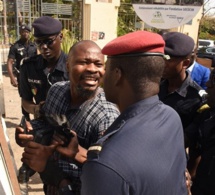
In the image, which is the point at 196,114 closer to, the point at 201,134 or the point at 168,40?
the point at 201,134

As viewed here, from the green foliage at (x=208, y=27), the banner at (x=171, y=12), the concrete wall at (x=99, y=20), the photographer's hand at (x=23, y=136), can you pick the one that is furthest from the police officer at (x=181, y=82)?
the green foliage at (x=208, y=27)

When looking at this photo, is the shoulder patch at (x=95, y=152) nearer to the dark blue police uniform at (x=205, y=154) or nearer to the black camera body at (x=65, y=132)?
the black camera body at (x=65, y=132)

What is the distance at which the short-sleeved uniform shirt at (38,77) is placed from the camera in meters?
2.84

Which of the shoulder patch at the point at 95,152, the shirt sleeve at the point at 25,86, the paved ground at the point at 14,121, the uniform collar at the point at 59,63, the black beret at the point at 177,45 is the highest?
the black beret at the point at 177,45

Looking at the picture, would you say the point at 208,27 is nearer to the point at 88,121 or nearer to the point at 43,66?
the point at 43,66

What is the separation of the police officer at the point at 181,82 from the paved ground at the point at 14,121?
2.09m

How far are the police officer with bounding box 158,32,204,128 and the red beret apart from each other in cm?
115

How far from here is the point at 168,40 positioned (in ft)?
8.02

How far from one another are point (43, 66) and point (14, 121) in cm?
294

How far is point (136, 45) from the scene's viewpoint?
1.17 meters

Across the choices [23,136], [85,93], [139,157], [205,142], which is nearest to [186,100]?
[205,142]

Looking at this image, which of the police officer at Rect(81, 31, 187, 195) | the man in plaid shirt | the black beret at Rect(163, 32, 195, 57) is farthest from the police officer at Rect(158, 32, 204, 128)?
the police officer at Rect(81, 31, 187, 195)

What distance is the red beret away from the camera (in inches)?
46.0

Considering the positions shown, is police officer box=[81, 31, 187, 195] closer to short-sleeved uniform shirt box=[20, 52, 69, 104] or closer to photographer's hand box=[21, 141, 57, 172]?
photographer's hand box=[21, 141, 57, 172]
